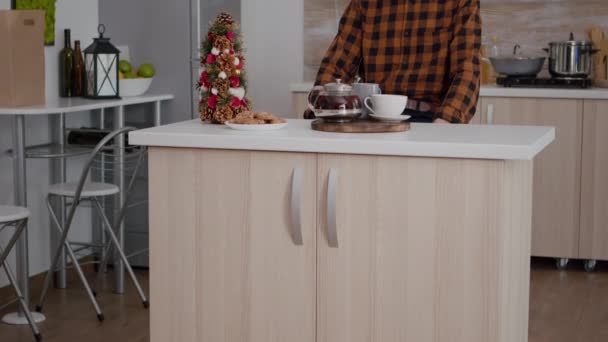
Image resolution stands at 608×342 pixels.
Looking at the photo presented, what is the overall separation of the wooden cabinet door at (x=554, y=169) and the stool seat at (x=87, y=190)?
1.96 metres

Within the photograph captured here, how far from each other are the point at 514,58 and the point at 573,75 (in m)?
0.30

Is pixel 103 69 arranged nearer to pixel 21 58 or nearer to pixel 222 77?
pixel 21 58

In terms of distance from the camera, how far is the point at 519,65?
16.5 ft

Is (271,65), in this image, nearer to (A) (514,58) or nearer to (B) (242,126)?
(A) (514,58)

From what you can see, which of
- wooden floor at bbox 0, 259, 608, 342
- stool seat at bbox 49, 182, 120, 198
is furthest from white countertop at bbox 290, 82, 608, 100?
stool seat at bbox 49, 182, 120, 198

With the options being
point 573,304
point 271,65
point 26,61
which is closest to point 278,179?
point 26,61

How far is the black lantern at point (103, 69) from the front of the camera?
4.55 meters

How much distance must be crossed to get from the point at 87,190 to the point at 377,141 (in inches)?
78.2

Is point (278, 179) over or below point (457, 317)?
over

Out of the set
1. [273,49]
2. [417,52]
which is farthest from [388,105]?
[273,49]

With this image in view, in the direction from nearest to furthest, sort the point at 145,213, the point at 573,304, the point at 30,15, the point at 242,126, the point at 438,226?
the point at 438,226 → the point at 242,126 → the point at 30,15 → the point at 573,304 → the point at 145,213

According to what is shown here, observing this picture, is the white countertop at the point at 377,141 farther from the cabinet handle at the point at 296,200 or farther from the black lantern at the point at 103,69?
the black lantern at the point at 103,69

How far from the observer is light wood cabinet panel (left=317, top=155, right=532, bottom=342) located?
245 centimetres

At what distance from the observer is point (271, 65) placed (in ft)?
18.6
